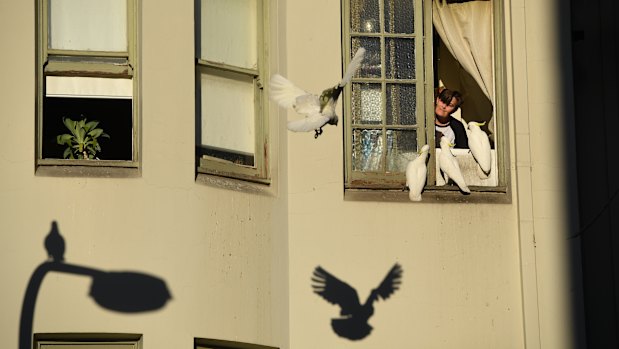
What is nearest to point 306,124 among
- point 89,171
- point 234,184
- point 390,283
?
point 234,184

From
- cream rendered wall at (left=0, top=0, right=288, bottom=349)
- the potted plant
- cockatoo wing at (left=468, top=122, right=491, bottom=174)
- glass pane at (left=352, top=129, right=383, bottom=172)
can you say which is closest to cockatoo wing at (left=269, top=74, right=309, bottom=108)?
cream rendered wall at (left=0, top=0, right=288, bottom=349)

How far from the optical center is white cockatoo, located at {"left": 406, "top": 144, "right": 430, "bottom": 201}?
56.1 ft

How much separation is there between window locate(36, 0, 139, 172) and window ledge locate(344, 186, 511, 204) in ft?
7.71

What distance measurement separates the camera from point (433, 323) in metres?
17.0

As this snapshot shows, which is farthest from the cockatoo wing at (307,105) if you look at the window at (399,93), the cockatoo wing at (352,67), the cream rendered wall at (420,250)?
the window at (399,93)

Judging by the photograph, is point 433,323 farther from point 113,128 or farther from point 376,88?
point 113,128

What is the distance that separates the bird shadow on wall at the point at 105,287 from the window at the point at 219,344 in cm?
55

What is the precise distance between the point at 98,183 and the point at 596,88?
5410 mm

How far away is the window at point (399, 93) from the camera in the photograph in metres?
17.5

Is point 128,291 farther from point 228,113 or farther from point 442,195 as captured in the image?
point 442,195

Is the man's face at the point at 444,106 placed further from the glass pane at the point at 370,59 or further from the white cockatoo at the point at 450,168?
the glass pane at the point at 370,59

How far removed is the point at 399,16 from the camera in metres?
18.0

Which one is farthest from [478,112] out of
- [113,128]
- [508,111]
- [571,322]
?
[113,128]

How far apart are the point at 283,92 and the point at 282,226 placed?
1364mm
